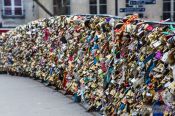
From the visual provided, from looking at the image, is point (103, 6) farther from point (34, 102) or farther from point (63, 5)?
point (34, 102)

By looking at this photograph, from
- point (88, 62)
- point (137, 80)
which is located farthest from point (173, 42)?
point (88, 62)

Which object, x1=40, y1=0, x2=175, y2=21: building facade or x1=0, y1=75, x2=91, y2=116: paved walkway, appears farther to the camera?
x1=40, y1=0, x2=175, y2=21: building facade

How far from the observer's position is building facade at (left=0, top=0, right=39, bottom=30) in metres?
37.2

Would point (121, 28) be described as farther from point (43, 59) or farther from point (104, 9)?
point (104, 9)

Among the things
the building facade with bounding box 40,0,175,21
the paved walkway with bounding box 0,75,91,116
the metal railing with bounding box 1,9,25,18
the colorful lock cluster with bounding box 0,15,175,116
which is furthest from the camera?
the metal railing with bounding box 1,9,25,18

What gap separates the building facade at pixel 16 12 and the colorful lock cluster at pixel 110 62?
2176 centimetres

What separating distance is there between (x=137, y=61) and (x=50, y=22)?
724 centimetres

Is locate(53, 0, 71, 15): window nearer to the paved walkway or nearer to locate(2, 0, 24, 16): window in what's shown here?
locate(2, 0, 24, 16): window

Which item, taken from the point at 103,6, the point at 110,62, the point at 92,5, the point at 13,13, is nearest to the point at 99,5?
the point at 103,6

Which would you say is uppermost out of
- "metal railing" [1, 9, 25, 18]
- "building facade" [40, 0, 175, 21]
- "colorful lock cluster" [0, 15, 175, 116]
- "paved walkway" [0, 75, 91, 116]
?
"building facade" [40, 0, 175, 21]

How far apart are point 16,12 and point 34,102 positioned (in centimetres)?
2727

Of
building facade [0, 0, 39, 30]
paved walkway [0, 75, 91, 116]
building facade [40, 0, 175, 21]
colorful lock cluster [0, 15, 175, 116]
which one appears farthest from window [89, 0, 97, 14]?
paved walkway [0, 75, 91, 116]

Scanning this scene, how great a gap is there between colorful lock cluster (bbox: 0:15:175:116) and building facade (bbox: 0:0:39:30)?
857 inches

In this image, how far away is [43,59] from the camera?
47.3 ft
